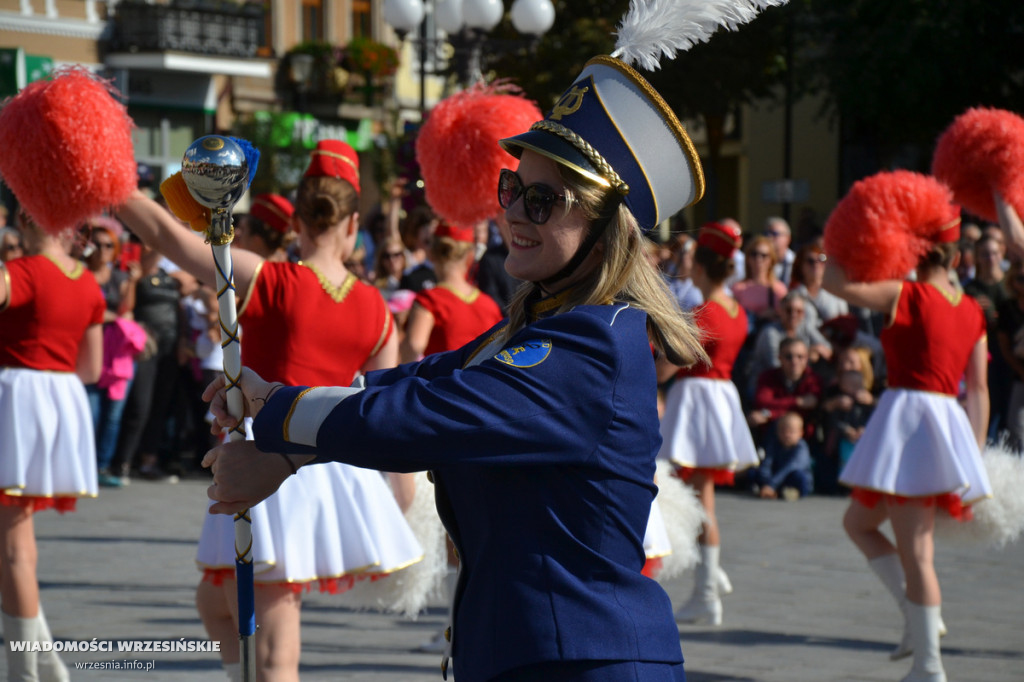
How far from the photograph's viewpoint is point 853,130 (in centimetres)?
2473

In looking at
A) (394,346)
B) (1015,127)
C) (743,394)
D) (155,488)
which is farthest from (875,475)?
(155,488)

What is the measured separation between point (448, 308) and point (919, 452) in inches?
85.1

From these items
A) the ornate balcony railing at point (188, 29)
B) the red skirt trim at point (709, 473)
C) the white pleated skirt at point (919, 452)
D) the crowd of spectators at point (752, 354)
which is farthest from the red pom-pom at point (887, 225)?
the ornate balcony railing at point (188, 29)

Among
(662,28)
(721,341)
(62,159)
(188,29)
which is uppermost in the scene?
(188,29)

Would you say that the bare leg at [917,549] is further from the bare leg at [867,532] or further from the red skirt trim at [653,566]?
the red skirt trim at [653,566]

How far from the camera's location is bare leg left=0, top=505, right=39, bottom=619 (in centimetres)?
495

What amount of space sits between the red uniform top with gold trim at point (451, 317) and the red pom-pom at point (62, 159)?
2.35 metres

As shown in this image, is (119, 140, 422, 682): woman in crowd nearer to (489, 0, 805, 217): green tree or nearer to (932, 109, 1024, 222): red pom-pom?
(932, 109, 1024, 222): red pom-pom

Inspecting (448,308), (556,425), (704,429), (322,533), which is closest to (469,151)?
(448,308)

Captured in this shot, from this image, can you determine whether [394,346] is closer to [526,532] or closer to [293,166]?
[526,532]

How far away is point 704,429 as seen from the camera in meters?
6.93

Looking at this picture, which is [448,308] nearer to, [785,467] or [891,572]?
[891,572]

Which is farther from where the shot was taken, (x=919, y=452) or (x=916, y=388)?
(x=916, y=388)

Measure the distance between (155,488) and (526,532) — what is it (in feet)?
28.3
